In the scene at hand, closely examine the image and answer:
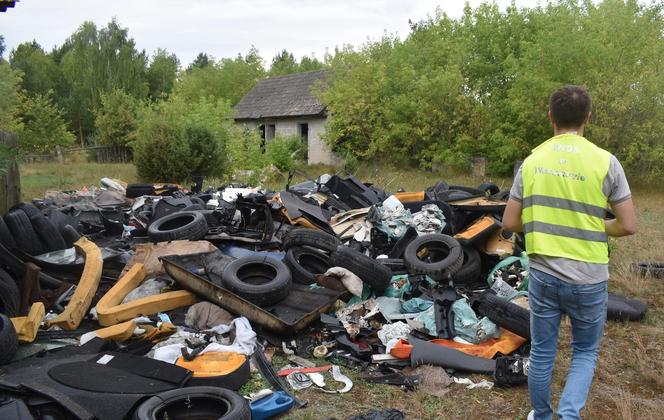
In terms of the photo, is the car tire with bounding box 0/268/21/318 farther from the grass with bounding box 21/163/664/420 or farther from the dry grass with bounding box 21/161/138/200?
the dry grass with bounding box 21/161/138/200

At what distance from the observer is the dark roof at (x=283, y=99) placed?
30.9m

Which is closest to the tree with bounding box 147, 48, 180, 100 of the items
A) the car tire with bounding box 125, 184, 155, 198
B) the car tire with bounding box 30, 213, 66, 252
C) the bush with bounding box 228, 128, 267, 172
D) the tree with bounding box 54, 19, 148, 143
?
the tree with bounding box 54, 19, 148, 143

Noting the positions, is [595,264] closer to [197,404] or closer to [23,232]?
[197,404]

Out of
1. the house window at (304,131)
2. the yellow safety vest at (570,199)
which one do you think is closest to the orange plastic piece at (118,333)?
the yellow safety vest at (570,199)

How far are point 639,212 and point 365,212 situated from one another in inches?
390

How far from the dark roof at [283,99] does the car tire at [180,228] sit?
865 inches

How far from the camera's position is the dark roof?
30.9 meters

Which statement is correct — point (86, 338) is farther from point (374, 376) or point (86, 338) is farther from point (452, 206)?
point (452, 206)

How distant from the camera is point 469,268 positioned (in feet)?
21.9

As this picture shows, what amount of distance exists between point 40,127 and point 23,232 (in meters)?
30.7

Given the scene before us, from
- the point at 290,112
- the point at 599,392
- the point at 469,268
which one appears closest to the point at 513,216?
the point at 599,392

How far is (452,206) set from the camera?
27.8 ft

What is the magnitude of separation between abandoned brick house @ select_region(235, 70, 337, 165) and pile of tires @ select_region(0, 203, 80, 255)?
22.2m

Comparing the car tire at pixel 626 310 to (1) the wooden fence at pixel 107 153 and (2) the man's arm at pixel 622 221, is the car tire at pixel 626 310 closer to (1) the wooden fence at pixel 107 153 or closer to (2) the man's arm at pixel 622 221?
(2) the man's arm at pixel 622 221
